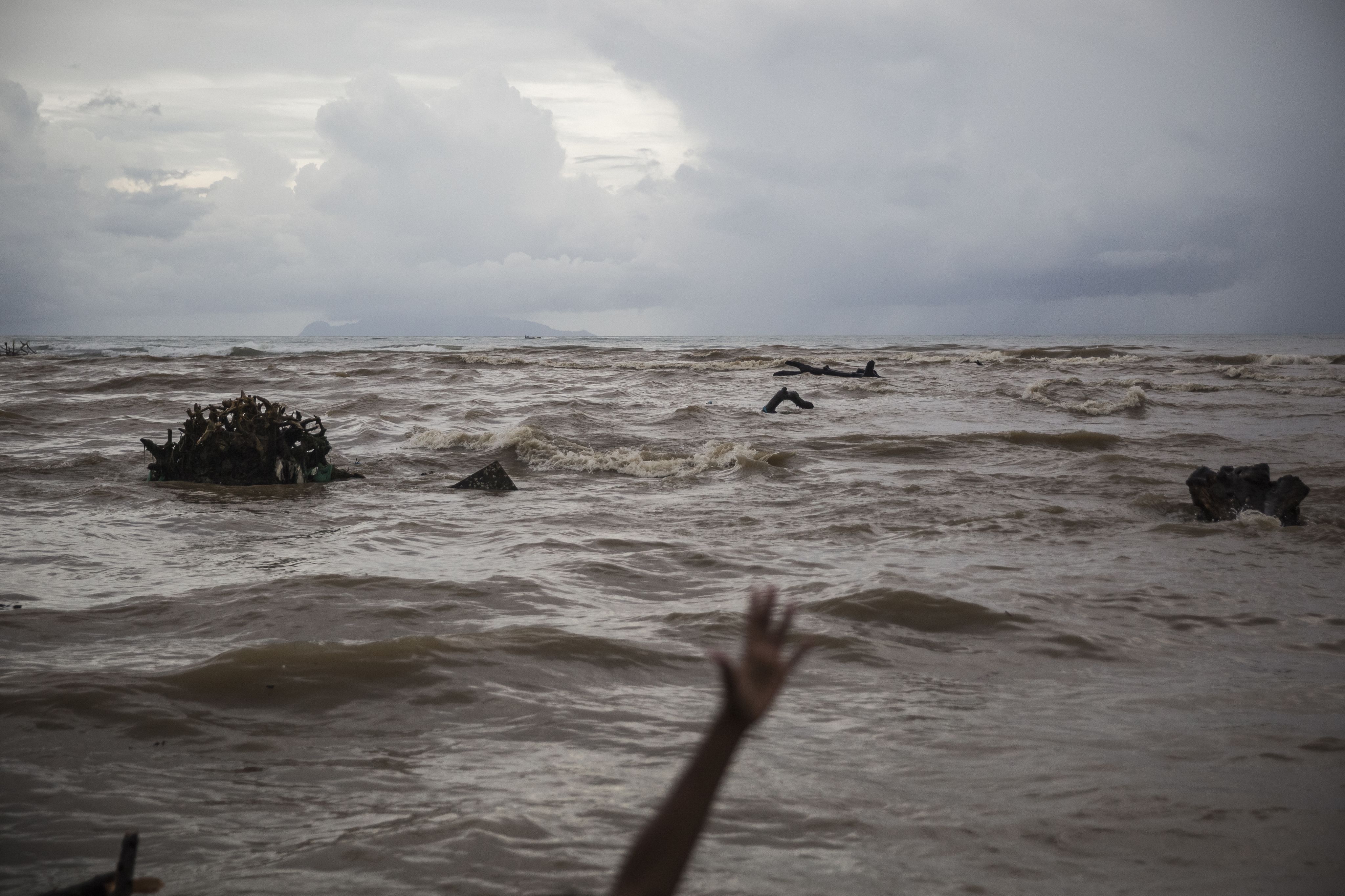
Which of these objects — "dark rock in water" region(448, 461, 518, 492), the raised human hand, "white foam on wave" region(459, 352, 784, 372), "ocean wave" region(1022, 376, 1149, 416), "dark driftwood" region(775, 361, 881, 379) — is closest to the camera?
the raised human hand

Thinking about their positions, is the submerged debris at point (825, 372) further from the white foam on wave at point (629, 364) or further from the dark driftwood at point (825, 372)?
the white foam on wave at point (629, 364)

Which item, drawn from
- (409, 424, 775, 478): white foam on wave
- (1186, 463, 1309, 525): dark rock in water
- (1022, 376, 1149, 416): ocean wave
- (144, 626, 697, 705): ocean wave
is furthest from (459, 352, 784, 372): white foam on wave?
(144, 626, 697, 705): ocean wave

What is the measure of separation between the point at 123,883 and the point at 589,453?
10.1m

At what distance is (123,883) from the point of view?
141 centimetres

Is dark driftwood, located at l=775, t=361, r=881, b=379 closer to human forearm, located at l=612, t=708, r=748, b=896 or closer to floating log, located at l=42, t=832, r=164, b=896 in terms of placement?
floating log, located at l=42, t=832, r=164, b=896

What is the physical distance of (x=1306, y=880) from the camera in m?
2.48

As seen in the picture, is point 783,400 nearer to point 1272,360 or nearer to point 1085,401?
point 1085,401

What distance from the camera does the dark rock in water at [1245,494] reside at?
7277 mm

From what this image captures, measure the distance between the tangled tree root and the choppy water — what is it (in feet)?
1.08

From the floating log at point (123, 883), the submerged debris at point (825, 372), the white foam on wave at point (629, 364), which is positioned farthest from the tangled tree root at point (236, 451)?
the white foam on wave at point (629, 364)

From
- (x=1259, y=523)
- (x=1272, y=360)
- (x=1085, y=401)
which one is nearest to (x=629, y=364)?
(x=1085, y=401)

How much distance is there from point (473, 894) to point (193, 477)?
7.97 m

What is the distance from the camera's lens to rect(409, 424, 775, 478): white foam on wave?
1069 centimetres

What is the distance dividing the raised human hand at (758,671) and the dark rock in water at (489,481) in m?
8.45
